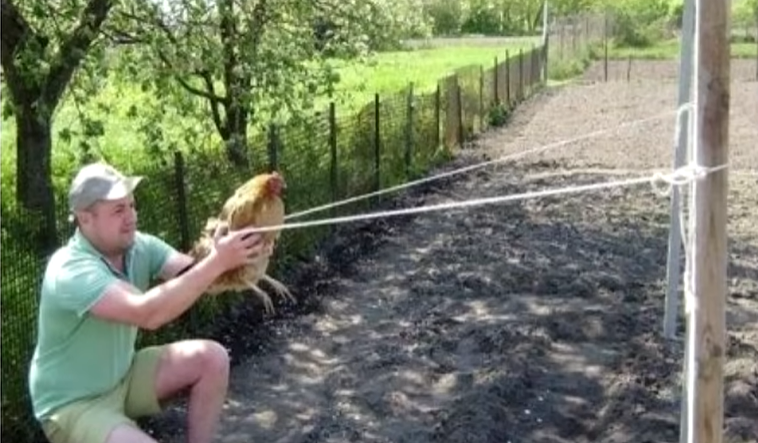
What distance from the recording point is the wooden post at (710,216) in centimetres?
413

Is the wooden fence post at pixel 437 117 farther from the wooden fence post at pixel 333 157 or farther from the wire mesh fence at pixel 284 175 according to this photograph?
the wooden fence post at pixel 333 157

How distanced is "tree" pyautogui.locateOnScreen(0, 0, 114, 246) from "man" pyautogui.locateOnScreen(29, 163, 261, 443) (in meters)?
4.35

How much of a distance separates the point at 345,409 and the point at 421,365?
871 mm

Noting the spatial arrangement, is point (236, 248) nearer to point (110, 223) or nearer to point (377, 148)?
point (110, 223)

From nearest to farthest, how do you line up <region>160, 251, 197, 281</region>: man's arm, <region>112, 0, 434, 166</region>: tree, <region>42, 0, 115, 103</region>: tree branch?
<region>160, 251, 197, 281</region>: man's arm
<region>42, 0, 115, 103</region>: tree branch
<region>112, 0, 434, 166</region>: tree

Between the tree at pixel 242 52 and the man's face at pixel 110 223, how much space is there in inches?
196

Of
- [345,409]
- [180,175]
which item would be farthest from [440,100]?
[345,409]

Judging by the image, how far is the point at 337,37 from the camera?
1297cm

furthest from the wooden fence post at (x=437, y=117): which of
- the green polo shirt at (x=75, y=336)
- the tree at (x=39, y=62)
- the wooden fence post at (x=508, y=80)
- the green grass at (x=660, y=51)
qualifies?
the green grass at (x=660, y=51)

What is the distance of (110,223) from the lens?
4.47m

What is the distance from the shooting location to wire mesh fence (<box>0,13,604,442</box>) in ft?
20.2

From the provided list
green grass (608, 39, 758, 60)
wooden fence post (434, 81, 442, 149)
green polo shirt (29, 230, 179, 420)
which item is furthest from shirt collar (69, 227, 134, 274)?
green grass (608, 39, 758, 60)

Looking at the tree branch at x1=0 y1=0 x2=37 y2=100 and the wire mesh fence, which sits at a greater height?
the tree branch at x1=0 y1=0 x2=37 y2=100

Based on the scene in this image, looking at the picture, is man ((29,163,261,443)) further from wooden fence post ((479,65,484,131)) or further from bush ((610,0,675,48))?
bush ((610,0,675,48))
